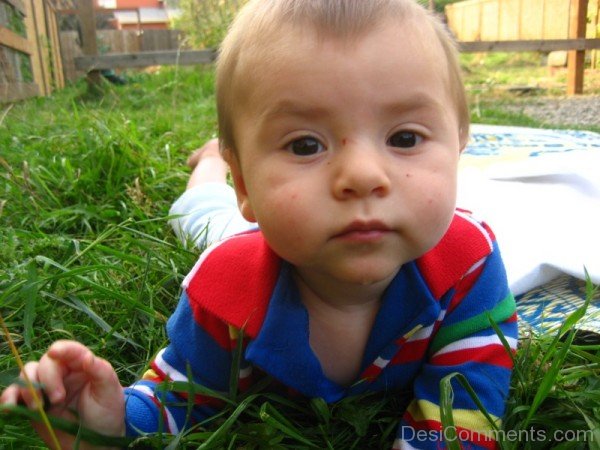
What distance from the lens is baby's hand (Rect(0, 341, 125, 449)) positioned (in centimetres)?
98

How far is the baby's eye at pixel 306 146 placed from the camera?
1020 mm

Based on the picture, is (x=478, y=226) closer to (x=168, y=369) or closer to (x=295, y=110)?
(x=295, y=110)

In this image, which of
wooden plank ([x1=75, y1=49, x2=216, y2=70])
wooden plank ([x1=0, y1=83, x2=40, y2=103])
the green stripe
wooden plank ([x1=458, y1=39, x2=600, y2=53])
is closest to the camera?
the green stripe

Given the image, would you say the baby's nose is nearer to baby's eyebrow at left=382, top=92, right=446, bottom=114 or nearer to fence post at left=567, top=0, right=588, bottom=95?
baby's eyebrow at left=382, top=92, right=446, bottom=114

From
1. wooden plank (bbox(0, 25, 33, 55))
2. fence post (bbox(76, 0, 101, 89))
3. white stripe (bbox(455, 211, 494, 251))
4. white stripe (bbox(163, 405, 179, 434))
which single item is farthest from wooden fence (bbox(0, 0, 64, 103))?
white stripe (bbox(455, 211, 494, 251))

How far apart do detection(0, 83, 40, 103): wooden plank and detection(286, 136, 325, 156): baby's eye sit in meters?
3.75

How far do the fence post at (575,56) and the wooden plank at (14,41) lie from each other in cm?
653

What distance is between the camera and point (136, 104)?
223 inches

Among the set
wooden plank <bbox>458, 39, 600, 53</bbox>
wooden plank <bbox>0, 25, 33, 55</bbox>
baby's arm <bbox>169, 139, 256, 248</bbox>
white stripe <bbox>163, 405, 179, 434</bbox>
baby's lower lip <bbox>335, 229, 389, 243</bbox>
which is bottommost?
white stripe <bbox>163, 405, 179, 434</bbox>

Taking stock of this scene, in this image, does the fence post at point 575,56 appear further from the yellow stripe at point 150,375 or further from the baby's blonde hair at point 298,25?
the yellow stripe at point 150,375

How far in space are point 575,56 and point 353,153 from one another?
8.41 m

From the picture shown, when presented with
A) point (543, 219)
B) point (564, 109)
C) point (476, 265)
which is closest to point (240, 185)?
point (476, 265)

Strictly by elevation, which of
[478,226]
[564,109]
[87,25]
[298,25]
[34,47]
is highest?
[87,25]

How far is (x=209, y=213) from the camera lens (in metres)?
2.24
